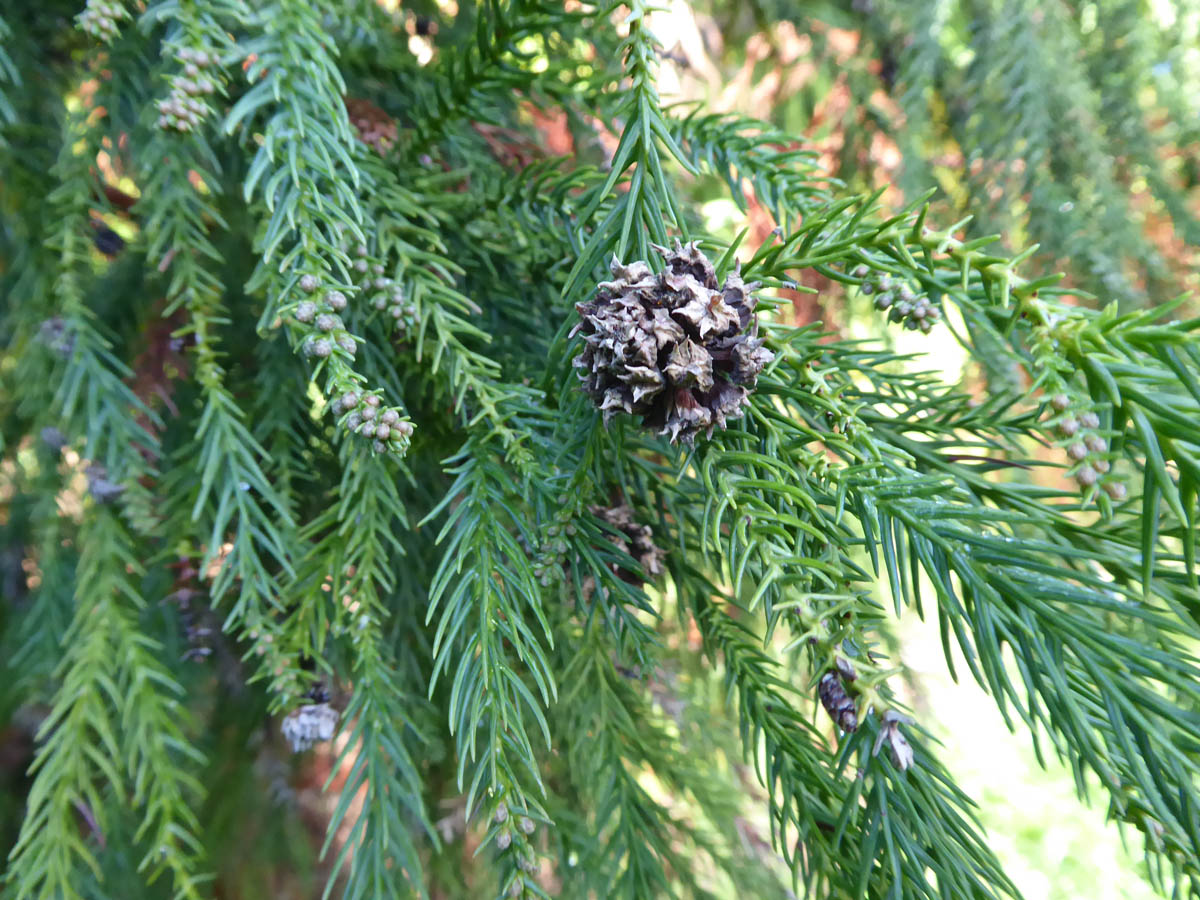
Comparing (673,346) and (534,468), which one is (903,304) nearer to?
(673,346)

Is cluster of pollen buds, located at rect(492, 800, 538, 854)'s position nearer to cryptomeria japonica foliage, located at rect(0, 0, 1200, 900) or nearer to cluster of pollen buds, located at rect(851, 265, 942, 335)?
cryptomeria japonica foliage, located at rect(0, 0, 1200, 900)

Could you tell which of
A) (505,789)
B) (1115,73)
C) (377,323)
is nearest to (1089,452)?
(505,789)

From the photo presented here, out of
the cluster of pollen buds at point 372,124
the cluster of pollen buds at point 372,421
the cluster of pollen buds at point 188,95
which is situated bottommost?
the cluster of pollen buds at point 372,421

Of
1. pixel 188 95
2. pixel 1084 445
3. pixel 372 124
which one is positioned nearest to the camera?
pixel 1084 445

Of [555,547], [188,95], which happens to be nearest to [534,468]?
[555,547]

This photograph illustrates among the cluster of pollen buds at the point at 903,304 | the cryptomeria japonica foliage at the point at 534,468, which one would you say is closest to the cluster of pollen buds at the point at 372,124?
the cryptomeria japonica foliage at the point at 534,468

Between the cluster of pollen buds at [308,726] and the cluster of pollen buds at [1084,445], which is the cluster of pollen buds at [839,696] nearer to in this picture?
the cluster of pollen buds at [1084,445]

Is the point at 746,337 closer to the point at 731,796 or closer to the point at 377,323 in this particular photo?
the point at 377,323
